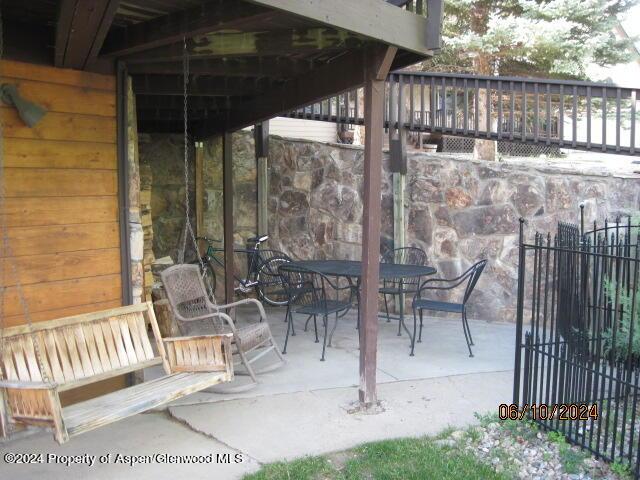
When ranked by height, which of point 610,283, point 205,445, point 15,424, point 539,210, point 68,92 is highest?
point 68,92

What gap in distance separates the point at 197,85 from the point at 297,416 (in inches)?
115

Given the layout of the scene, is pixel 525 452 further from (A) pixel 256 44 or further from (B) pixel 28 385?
(A) pixel 256 44

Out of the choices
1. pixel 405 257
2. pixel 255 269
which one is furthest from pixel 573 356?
pixel 255 269

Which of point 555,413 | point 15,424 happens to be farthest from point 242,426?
point 555,413

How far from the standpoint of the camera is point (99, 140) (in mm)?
3889

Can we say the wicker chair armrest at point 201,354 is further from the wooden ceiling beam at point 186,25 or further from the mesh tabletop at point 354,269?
the mesh tabletop at point 354,269

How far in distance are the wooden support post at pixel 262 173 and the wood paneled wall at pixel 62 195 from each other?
3.54 meters

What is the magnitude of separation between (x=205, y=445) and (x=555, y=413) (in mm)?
1991

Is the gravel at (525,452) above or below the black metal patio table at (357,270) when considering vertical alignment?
below

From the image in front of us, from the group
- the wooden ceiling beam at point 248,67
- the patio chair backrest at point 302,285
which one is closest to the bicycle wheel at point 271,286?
the patio chair backrest at point 302,285

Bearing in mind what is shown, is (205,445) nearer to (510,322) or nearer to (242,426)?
(242,426)

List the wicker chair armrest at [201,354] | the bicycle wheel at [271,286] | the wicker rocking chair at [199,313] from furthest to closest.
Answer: the bicycle wheel at [271,286]
the wicker rocking chair at [199,313]
the wicker chair armrest at [201,354]

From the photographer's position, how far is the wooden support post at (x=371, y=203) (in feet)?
11.8
